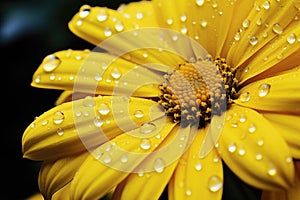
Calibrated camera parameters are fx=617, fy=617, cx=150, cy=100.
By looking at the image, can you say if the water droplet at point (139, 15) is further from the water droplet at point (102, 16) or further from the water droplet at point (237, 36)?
the water droplet at point (237, 36)

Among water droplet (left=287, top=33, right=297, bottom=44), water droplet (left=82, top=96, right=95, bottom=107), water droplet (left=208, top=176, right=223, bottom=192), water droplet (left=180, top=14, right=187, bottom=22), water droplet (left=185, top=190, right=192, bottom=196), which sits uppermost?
water droplet (left=287, top=33, right=297, bottom=44)

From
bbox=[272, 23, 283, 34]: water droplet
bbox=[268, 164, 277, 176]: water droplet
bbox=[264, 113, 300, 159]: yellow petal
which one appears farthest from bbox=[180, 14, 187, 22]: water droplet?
bbox=[268, 164, 277, 176]: water droplet

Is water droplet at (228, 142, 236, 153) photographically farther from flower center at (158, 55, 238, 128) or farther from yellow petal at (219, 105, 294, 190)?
flower center at (158, 55, 238, 128)

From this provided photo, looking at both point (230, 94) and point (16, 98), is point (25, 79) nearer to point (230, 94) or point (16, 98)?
point (16, 98)

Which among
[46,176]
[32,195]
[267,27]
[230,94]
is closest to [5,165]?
[32,195]

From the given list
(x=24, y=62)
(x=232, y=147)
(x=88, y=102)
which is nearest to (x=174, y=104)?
(x=88, y=102)

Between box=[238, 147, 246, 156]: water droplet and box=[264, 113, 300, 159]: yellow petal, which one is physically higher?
box=[264, 113, 300, 159]: yellow petal

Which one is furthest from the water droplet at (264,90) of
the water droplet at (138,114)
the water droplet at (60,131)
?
the water droplet at (60,131)
